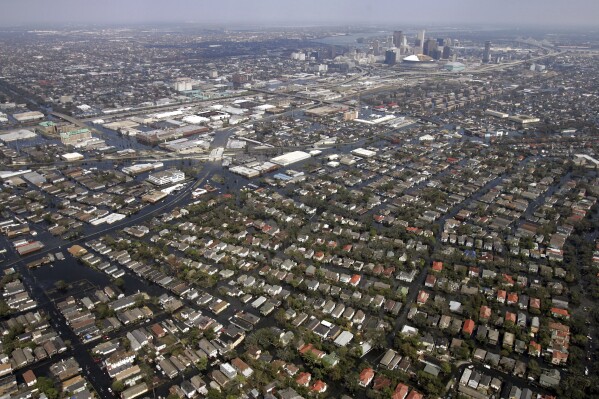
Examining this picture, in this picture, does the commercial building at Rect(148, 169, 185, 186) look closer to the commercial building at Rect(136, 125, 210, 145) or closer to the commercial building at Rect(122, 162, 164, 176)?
the commercial building at Rect(122, 162, 164, 176)

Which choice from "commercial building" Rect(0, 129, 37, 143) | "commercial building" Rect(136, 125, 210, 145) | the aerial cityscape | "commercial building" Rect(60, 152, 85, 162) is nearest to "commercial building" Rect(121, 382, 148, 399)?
the aerial cityscape

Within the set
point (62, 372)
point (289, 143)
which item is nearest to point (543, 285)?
point (62, 372)

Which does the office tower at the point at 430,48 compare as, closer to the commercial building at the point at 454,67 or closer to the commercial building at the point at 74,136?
the commercial building at the point at 454,67

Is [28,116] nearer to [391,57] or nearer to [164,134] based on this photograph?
[164,134]

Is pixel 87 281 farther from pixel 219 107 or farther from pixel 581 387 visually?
pixel 219 107

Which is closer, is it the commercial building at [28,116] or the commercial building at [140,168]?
the commercial building at [140,168]

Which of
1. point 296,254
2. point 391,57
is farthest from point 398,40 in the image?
point 296,254

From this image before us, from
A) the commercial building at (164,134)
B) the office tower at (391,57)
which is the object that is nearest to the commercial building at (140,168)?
the commercial building at (164,134)

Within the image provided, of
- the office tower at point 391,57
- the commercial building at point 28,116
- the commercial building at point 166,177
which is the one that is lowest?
the commercial building at point 166,177
